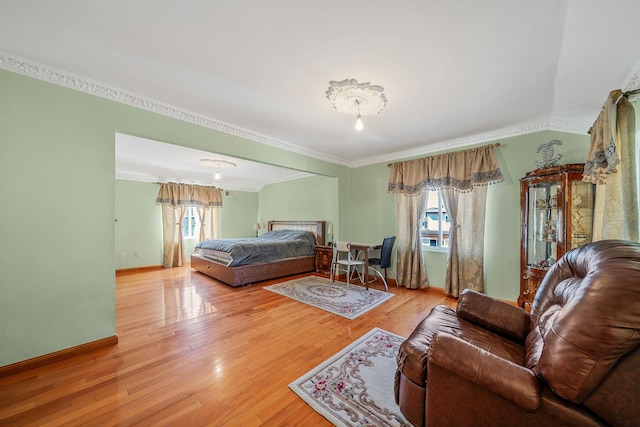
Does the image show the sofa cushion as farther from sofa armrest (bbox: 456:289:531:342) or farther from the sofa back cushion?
the sofa back cushion

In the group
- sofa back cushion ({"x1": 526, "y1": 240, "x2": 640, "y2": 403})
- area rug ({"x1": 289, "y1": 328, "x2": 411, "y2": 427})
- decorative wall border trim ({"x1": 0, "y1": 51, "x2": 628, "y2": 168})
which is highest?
decorative wall border trim ({"x1": 0, "y1": 51, "x2": 628, "y2": 168})

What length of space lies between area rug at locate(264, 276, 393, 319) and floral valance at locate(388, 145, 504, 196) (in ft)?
6.15

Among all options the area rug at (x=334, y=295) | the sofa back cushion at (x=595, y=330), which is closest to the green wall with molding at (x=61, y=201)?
the area rug at (x=334, y=295)

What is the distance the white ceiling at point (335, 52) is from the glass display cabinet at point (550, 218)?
766 mm

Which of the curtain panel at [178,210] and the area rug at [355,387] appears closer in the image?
the area rug at [355,387]

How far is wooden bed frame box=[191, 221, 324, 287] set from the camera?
419 centimetres

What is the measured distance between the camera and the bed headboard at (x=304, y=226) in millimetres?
5363

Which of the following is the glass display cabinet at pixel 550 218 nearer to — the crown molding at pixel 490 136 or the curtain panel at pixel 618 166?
the crown molding at pixel 490 136

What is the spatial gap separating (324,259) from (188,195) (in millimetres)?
4141

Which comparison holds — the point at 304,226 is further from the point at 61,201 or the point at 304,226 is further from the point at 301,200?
the point at 61,201

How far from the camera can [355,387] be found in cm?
169

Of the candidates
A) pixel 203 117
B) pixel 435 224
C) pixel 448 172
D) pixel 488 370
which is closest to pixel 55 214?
pixel 203 117

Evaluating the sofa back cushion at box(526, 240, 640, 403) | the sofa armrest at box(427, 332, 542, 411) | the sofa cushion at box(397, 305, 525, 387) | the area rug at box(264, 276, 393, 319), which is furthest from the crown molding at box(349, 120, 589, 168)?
the sofa armrest at box(427, 332, 542, 411)

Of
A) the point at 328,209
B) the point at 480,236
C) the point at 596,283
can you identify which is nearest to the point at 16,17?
the point at 596,283
